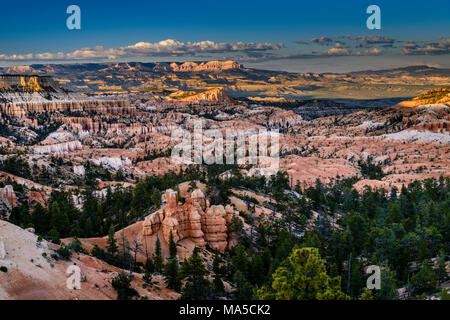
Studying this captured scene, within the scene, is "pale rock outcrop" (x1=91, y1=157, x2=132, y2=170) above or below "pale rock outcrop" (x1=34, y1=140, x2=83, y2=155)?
below

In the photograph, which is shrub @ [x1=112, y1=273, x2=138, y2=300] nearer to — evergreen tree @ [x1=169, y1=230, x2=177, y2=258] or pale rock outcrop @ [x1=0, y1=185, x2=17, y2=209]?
evergreen tree @ [x1=169, y1=230, x2=177, y2=258]

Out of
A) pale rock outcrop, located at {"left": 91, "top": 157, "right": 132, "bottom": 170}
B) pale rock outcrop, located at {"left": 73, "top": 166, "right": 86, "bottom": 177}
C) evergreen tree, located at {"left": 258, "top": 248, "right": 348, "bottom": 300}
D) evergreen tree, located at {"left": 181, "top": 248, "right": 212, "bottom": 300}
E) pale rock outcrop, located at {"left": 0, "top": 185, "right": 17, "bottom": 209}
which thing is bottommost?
pale rock outcrop, located at {"left": 91, "top": 157, "right": 132, "bottom": 170}

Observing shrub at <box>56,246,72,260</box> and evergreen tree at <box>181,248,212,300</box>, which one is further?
evergreen tree at <box>181,248,212,300</box>

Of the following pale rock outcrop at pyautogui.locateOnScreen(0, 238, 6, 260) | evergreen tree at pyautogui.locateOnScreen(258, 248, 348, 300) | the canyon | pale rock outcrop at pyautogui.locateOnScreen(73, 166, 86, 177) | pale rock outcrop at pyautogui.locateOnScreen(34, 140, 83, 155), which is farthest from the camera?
pale rock outcrop at pyautogui.locateOnScreen(34, 140, 83, 155)

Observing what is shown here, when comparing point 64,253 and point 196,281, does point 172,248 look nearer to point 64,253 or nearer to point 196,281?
point 196,281

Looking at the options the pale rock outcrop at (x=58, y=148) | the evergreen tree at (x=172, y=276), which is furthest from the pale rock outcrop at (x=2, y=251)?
the pale rock outcrop at (x=58, y=148)

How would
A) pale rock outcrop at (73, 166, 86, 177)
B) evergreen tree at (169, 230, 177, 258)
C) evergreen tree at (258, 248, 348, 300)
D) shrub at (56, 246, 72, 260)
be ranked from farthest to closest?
1. pale rock outcrop at (73, 166, 86, 177)
2. evergreen tree at (169, 230, 177, 258)
3. shrub at (56, 246, 72, 260)
4. evergreen tree at (258, 248, 348, 300)

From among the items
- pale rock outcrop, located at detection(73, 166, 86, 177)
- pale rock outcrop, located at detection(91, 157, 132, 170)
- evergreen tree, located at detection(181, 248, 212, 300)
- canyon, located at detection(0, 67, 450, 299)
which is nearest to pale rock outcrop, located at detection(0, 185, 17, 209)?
canyon, located at detection(0, 67, 450, 299)

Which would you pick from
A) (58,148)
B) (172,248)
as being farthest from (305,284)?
(58,148)
